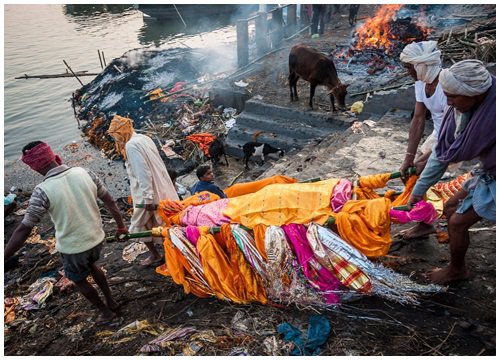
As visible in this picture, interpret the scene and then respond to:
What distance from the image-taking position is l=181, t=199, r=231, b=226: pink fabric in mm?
3527

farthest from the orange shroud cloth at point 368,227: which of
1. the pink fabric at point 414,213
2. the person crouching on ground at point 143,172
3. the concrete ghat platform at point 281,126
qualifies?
the concrete ghat platform at point 281,126

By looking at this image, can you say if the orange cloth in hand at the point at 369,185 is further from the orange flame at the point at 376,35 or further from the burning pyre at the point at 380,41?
the orange flame at the point at 376,35

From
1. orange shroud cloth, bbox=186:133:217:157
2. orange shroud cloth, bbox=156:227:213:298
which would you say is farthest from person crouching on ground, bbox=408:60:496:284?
orange shroud cloth, bbox=186:133:217:157

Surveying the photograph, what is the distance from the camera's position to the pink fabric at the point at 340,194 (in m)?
3.17

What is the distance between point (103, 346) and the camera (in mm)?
3373

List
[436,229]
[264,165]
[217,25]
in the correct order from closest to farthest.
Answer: [436,229] < [264,165] < [217,25]

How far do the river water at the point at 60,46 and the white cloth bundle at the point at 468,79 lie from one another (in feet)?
33.3

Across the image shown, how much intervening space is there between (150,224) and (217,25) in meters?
25.4

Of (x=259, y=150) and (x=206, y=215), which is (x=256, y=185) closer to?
(x=206, y=215)

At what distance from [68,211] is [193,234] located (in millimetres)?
1160

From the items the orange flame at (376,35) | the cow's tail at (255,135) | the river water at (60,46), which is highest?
the orange flame at (376,35)

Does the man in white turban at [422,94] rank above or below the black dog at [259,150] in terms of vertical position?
above

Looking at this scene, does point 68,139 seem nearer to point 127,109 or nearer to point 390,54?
point 127,109

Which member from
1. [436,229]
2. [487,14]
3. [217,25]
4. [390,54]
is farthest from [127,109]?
[217,25]
